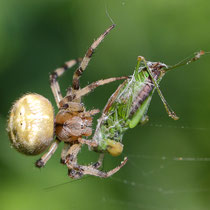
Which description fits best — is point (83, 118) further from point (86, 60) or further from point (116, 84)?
point (116, 84)

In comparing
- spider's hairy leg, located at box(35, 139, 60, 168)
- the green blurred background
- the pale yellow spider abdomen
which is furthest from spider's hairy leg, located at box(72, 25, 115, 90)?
the green blurred background

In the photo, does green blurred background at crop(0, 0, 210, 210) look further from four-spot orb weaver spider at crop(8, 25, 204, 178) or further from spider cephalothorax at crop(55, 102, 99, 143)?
spider cephalothorax at crop(55, 102, 99, 143)

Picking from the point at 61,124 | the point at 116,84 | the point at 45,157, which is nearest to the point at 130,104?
the point at 61,124

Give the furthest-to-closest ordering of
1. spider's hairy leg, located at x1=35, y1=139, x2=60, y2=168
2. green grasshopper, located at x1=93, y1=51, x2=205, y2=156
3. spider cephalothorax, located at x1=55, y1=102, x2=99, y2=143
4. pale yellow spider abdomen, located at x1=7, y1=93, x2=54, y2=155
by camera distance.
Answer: spider's hairy leg, located at x1=35, y1=139, x2=60, y2=168
spider cephalothorax, located at x1=55, y1=102, x2=99, y2=143
pale yellow spider abdomen, located at x1=7, y1=93, x2=54, y2=155
green grasshopper, located at x1=93, y1=51, x2=205, y2=156

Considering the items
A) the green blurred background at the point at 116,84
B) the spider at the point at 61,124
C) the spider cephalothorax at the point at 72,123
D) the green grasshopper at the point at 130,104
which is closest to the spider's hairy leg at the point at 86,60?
the spider at the point at 61,124

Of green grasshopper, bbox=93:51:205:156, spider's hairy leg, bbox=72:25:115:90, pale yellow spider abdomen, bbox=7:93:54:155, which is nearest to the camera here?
green grasshopper, bbox=93:51:205:156

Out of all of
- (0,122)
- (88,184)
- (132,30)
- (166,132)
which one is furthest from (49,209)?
(132,30)

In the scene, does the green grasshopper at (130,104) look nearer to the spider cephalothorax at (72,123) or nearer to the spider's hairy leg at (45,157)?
the spider cephalothorax at (72,123)
